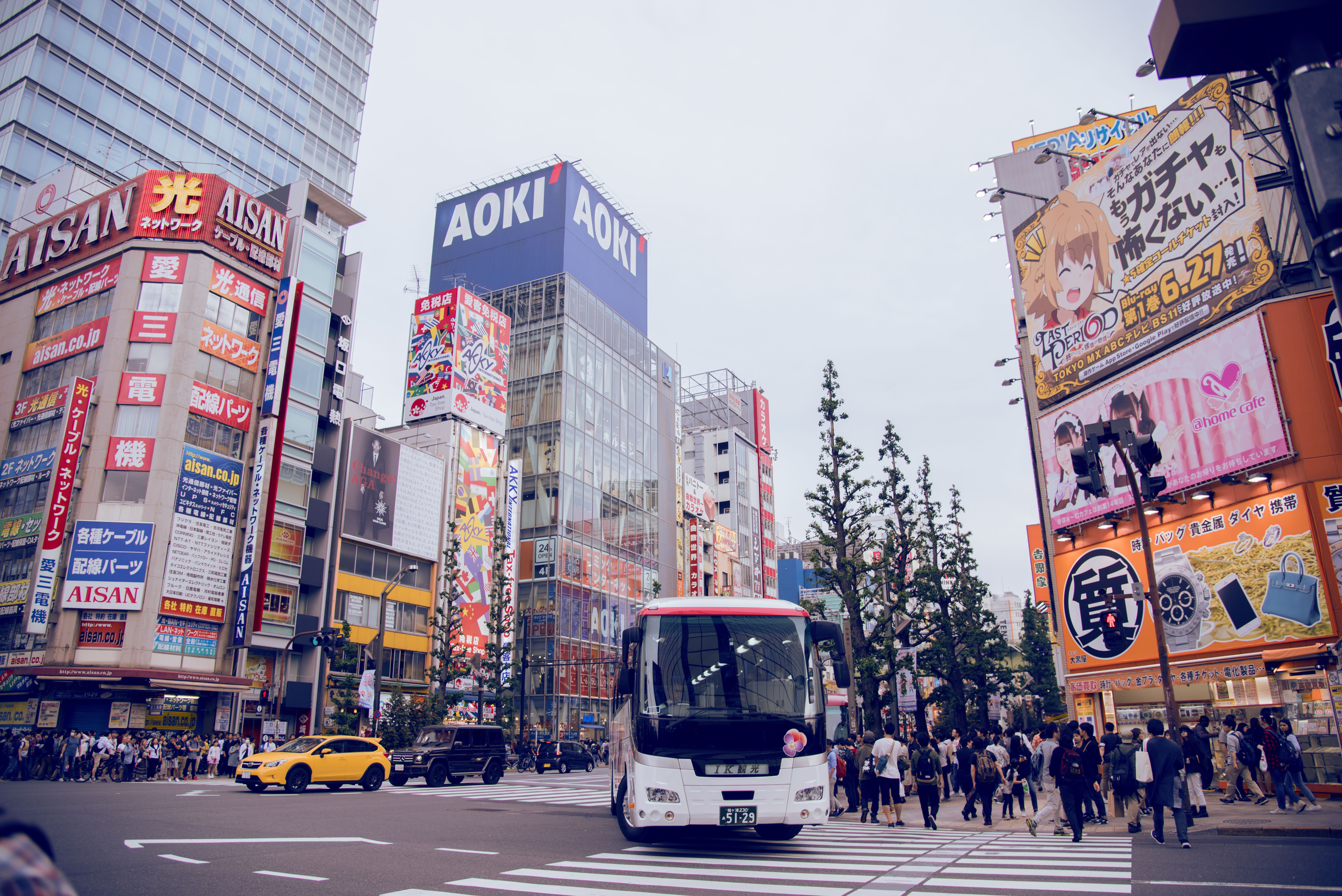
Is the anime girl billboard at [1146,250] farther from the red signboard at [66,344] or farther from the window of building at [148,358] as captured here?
the red signboard at [66,344]

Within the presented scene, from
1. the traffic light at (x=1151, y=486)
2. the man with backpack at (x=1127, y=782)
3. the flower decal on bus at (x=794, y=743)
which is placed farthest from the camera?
the traffic light at (x=1151, y=486)

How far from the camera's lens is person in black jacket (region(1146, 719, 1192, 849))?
438 inches

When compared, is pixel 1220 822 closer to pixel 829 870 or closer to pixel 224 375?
pixel 829 870

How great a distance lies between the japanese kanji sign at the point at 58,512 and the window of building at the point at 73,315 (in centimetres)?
438

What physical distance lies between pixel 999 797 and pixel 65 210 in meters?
48.4

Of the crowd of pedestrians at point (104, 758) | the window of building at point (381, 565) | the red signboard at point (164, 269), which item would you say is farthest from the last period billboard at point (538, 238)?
the crowd of pedestrians at point (104, 758)

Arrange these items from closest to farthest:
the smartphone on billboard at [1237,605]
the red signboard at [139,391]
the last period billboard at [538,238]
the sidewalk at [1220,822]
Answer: the sidewalk at [1220,822] < the smartphone on billboard at [1237,605] < the red signboard at [139,391] < the last period billboard at [538,238]

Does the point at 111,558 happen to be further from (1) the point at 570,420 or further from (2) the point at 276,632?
(1) the point at 570,420

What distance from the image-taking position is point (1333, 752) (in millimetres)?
17609

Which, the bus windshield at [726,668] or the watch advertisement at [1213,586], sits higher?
the watch advertisement at [1213,586]

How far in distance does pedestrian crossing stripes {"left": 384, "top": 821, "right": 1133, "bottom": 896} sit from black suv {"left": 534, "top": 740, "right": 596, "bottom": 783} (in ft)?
94.1

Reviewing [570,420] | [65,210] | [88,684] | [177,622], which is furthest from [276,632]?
[570,420]

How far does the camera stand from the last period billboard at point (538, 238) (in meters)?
68.1

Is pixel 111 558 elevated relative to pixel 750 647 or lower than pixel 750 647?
elevated
